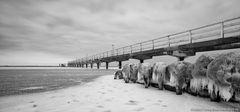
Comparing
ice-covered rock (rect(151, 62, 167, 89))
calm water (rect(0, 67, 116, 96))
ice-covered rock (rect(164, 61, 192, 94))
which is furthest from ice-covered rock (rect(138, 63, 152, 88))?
calm water (rect(0, 67, 116, 96))

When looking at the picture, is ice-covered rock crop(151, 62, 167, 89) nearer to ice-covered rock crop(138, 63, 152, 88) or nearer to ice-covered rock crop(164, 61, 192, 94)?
ice-covered rock crop(138, 63, 152, 88)

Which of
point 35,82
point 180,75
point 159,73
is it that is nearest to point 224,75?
point 180,75

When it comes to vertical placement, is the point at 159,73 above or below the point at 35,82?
above

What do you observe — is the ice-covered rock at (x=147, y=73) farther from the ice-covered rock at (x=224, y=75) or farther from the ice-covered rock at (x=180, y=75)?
the ice-covered rock at (x=224, y=75)

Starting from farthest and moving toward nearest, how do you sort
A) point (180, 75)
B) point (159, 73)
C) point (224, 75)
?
point (159, 73) < point (180, 75) < point (224, 75)

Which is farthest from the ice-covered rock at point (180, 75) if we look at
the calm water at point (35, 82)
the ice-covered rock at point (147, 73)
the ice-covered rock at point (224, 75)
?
the calm water at point (35, 82)

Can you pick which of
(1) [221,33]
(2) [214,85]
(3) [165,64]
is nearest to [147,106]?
(2) [214,85]

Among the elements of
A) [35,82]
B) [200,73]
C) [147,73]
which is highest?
[200,73]

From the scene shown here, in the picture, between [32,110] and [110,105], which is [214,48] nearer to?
[110,105]

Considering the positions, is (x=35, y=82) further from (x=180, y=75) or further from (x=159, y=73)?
(x=180, y=75)

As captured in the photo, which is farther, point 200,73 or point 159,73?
point 159,73

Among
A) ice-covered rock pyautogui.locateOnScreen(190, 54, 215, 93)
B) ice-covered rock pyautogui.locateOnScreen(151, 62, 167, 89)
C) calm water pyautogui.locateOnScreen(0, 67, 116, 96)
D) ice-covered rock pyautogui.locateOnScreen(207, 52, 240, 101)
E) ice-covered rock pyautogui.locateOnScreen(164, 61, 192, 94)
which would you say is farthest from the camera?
calm water pyautogui.locateOnScreen(0, 67, 116, 96)

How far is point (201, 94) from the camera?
121 inches

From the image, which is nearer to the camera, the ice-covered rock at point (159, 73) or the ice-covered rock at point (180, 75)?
the ice-covered rock at point (180, 75)
